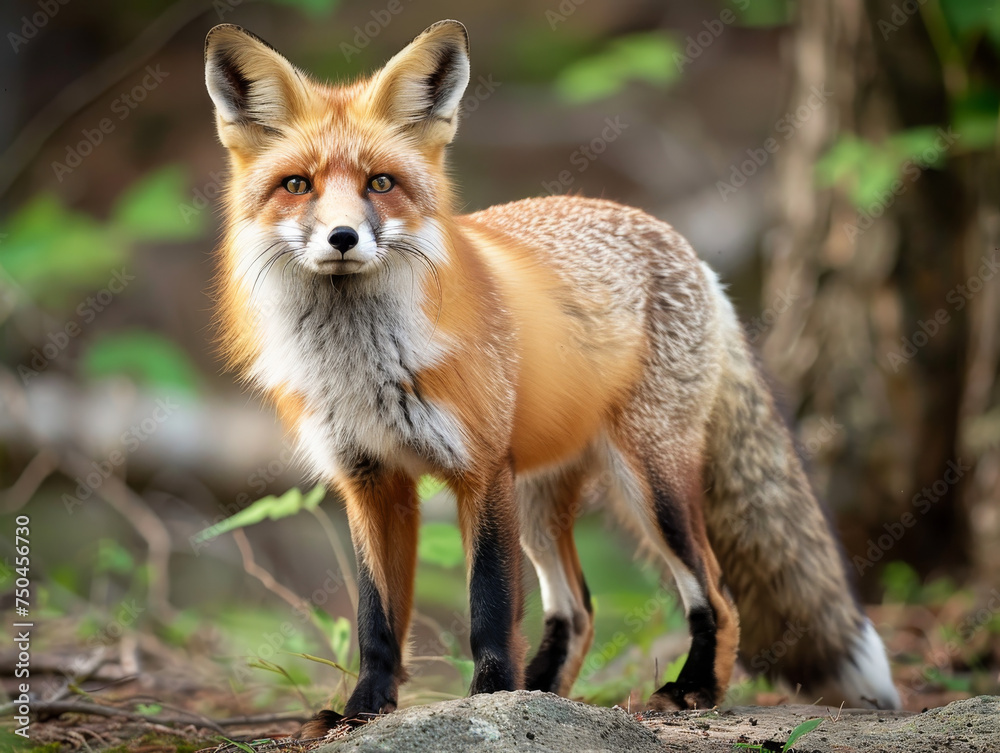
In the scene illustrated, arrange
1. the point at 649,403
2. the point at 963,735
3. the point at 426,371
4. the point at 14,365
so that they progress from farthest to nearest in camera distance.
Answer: the point at 14,365 → the point at 649,403 → the point at 426,371 → the point at 963,735

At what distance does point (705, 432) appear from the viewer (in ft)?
12.1

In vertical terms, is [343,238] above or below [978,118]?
below

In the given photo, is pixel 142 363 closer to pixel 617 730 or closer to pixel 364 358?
pixel 364 358

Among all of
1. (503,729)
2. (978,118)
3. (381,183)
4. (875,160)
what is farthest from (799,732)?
(978,118)

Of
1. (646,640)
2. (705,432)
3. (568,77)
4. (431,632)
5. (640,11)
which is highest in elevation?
(640,11)

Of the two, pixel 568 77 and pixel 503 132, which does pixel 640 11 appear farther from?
pixel 568 77

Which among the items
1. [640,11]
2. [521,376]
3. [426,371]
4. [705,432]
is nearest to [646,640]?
[705,432]

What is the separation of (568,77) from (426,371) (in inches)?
177

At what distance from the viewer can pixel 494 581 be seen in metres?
2.83
